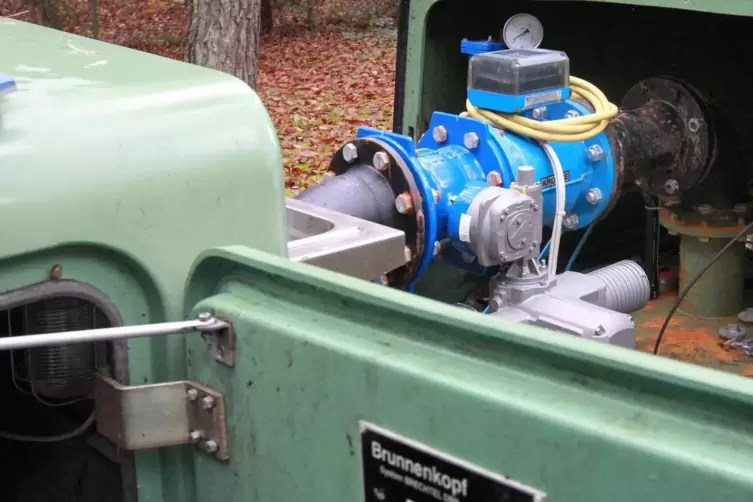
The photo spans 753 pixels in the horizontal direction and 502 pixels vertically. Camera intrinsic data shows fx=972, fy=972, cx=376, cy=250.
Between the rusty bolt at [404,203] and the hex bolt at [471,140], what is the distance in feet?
0.93

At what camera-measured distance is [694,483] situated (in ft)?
3.03

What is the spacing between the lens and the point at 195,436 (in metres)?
1.43

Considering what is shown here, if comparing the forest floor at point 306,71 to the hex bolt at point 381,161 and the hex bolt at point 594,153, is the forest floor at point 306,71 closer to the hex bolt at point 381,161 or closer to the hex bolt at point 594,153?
the hex bolt at point 594,153

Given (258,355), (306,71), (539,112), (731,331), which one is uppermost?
(539,112)

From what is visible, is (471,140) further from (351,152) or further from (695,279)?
(695,279)

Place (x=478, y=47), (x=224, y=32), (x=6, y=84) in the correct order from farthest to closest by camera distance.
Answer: (x=224, y=32)
(x=478, y=47)
(x=6, y=84)

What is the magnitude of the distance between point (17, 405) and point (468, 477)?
1.04m

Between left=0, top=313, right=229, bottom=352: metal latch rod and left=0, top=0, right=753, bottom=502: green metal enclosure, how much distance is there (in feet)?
0.09

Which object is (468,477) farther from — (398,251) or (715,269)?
(715,269)

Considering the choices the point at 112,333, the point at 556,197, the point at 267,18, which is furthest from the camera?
the point at 267,18

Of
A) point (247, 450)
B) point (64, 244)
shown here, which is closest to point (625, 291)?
point (247, 450)

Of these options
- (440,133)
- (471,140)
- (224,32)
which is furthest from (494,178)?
(224,32)

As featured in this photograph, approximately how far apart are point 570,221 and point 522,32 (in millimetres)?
657

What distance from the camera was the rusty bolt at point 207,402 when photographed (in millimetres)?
1392
